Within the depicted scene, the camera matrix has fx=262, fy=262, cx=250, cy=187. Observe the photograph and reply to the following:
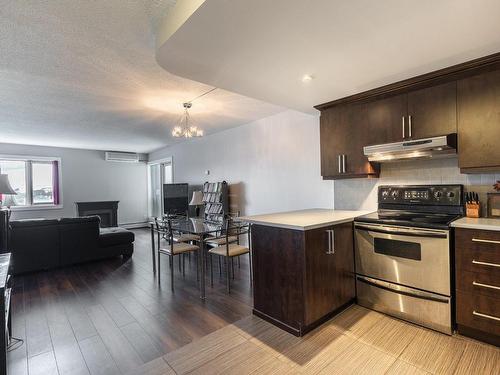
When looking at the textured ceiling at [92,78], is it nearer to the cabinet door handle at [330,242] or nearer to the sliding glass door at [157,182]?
the cabinet door handle at [330,242]

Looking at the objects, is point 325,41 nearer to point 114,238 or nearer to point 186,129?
point 186,129

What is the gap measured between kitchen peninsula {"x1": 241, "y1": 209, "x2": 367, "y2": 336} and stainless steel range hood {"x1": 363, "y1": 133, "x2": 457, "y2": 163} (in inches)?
28.5

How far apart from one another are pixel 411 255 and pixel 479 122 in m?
1.24

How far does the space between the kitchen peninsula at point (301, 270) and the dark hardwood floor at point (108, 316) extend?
446 millimetres

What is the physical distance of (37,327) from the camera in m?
2.46

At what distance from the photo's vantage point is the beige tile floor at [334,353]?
5.93 feet

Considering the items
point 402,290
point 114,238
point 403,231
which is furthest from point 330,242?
point 114,238

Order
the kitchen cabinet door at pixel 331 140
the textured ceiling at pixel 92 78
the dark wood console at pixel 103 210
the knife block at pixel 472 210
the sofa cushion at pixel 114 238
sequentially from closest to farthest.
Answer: the textured ceiling at pixel 92 78 → the knife block at pixel 472 210 → the kitchen cabinet door at pixel 331 140 → the sofa cushion at pixel 114 238 → the dark wood console at pixel 103 210

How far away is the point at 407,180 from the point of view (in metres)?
2.86

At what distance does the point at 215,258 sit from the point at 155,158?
4.90 metres

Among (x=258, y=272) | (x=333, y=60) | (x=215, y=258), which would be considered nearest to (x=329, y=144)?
(x=333, y=60)

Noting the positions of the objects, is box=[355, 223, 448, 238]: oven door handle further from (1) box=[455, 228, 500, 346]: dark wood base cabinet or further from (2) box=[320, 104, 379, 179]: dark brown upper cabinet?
(2) box=[320, 104, 379, 179]: dark brown upper cabinet

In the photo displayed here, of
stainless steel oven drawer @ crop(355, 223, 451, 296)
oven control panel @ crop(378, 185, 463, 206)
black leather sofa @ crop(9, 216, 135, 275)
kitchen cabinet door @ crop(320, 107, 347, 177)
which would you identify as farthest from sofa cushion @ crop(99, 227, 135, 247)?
oven control panel @ crop(378, 185, 463, 206)

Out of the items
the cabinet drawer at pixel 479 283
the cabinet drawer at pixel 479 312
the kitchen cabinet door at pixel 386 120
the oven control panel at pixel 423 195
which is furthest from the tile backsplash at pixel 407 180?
the cabinet drawer at pixel 479 312
